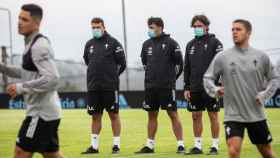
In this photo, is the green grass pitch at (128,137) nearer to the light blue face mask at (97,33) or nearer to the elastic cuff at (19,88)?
the light blue face mask at (97,33)

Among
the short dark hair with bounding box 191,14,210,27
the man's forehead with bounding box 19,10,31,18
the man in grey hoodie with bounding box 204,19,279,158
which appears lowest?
the man in grey hoodie with bounding box 204,19,279,158

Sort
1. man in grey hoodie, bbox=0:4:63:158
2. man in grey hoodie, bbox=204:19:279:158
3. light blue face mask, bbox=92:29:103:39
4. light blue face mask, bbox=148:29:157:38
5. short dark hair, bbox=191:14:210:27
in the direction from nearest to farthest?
man in grey hoodie, bbox=0:4:63:158
man in grey hoodie, bbox=204:19:279:158
short dark hair, bbox=191:14:210:27
light blue face mask, bbox=148:29:157:38
light blue face mask, bbox=92:29:103:39

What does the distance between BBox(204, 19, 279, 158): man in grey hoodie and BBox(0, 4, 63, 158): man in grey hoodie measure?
2.12m

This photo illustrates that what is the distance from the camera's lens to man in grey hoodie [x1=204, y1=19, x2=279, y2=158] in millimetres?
10383

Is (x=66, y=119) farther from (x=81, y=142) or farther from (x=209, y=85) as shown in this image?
(x=209, y=85)

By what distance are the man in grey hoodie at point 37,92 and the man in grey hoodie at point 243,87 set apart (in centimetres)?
212

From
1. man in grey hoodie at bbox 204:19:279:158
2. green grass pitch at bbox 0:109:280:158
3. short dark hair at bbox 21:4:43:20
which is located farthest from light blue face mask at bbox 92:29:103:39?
short dark hair at bbox 21:4:43:20

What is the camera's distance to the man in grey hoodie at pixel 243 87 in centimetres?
1038

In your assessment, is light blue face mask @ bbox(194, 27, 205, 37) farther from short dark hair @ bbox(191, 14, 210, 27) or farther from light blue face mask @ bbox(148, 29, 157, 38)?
light blue face mask @ bbox(148, 29, 157, 38)

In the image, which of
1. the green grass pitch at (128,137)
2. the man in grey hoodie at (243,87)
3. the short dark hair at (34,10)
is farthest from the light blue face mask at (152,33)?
the short dark hair at (34,10)

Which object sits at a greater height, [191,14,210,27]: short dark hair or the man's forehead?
the man's forehead

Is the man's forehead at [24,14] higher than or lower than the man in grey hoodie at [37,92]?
higher

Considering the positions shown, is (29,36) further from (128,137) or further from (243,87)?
(128,137)

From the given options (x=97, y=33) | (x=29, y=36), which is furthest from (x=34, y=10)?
(x=97, y=33)
